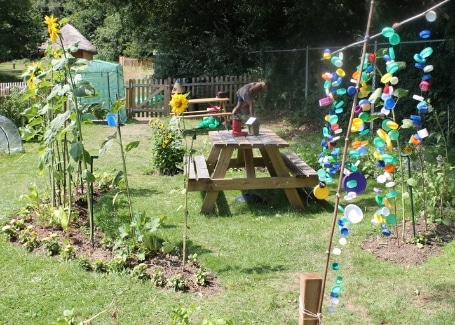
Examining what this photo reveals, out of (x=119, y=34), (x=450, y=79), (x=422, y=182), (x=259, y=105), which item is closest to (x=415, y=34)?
(x=450, y=79)

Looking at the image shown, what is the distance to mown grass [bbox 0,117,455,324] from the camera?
3922mm

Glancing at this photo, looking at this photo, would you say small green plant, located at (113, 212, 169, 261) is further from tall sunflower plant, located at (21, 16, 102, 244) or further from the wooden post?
the wooden post

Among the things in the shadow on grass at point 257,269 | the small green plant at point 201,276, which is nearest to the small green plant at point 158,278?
the small green plant at point 201,276

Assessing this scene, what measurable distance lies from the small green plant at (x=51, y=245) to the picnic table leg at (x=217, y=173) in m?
2.02

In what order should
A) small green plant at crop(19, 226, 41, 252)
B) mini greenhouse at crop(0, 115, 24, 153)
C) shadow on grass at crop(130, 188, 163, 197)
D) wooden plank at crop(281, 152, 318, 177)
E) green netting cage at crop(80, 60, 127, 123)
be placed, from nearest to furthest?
small green plant at crop(19, 226, 41, 252), wooden plank at crop(281, 152, 318, 177), shadow on grass at crop(130, 188, 163, 197), mini greenhouse at crop(0, 115, 24, 153), green netting cage at crop(80, 60, 127, 123)

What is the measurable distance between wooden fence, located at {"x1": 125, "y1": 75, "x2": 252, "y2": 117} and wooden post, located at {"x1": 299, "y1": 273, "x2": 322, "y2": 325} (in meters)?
14.4

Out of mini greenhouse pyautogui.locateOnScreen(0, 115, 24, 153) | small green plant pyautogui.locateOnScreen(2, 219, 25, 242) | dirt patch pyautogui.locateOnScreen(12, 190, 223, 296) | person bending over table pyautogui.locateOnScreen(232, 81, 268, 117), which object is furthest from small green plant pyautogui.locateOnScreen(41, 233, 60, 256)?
person bending over table pyautogui.locateOnScreen(232, 81, 268, 117)

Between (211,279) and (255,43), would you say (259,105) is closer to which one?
(255,43)

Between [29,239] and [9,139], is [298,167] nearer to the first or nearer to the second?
[29,239]

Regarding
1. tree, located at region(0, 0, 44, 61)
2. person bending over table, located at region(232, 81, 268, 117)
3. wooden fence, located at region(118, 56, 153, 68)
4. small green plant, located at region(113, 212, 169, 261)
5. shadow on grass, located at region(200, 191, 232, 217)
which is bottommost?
shadow on grass, located at region(200, 191, 232, 217)

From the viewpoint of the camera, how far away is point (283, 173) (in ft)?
22.1

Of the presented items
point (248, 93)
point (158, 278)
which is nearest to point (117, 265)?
point (158, 278)

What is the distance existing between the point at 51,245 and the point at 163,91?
12479mm

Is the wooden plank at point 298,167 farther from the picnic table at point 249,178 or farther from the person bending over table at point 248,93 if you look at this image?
the person bending over table at point 248,93
